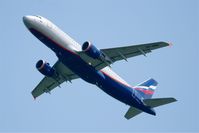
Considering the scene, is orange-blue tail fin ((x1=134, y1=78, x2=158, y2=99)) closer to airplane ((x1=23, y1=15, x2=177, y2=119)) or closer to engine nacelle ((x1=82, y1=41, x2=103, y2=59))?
airplane ((x1=23, y1=15, x2=177, y2=119))

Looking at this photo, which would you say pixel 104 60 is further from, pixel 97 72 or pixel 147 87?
pixel 147 87

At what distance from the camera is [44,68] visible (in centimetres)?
5616

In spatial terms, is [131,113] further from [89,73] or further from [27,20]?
[27,20]

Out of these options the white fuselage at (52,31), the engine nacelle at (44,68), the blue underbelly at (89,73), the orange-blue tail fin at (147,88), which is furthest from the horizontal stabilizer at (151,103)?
the engine nacelle at (44,68)

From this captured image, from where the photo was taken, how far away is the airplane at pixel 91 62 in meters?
52.0

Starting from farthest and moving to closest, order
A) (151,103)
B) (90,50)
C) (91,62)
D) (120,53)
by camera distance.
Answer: (151,103), (91,62), (120,53), (90,50)

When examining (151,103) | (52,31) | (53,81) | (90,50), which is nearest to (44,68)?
(52,31)

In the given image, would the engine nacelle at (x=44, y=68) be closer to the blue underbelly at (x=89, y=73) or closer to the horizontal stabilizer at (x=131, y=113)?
the blue underbelly at (x=89, y=73)

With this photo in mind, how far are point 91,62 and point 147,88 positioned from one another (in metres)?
12.0

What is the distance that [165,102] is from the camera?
2173 inches

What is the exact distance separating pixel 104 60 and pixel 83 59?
7.60 ft

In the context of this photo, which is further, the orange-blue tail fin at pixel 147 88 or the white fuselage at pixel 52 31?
the orange-blue tail fin at pixel 147 88

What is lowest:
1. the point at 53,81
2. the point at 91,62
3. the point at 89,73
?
the point at 53,81

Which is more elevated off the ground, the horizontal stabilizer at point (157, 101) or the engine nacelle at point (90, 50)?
the engine nacelle at point (90, 50)
